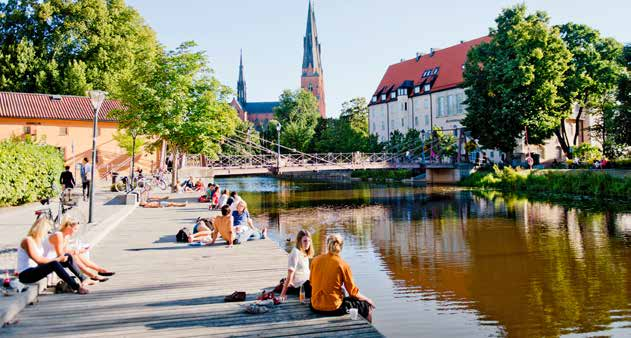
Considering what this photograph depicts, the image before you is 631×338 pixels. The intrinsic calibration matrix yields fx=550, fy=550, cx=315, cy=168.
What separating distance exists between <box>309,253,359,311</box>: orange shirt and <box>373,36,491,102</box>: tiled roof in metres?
51.8

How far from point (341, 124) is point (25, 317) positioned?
6228 centimetres

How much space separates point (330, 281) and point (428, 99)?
58.2m

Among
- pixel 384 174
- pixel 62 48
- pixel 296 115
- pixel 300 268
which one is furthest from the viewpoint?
pixel 296 115

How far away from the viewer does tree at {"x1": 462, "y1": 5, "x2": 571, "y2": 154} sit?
38.5 meters

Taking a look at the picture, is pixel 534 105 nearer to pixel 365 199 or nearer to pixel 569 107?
pixel 569 107

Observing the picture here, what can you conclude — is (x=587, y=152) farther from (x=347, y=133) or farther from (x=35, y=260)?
(x=35, y=260)

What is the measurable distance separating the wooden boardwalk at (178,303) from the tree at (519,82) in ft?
105

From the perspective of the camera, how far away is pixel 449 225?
20.3 metres

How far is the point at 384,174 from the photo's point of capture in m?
57.2

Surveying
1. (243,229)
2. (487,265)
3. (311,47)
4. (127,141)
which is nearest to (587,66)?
(127,141)

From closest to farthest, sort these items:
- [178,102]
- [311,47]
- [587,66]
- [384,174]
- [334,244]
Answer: [334,244] → [178,102] → [587,66] → [384,174] → [311,47]

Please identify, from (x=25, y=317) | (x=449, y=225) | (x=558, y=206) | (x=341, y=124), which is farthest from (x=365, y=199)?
(x=341, y=124)

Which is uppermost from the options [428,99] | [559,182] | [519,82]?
[428,99]

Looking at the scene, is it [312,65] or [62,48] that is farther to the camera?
[312,65]
